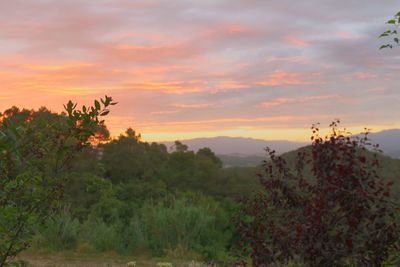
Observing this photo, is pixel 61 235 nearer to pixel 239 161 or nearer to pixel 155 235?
pixel 155 235

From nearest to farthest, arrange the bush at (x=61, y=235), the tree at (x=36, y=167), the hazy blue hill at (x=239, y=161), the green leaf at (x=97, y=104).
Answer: the tree at (x=36, y=167), the green leaf at (x=97, y=104), the bush at (x=61, y=235), the hazy blue hill at (x=239, y=161)

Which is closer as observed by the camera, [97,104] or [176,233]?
[97,104]

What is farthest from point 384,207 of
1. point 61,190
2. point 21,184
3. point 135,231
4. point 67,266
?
point 135,231

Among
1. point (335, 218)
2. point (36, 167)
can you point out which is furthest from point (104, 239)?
point (36, 167)

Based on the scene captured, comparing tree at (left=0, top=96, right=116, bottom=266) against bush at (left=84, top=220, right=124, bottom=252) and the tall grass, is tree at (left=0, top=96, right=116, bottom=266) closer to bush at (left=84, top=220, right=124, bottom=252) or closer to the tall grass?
the tall grass

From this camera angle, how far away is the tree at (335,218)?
5270mm

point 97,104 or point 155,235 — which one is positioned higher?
point 97,104

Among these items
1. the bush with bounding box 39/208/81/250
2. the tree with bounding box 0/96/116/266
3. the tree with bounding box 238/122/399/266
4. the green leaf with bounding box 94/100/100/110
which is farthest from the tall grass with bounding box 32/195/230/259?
the green leaf with bounding box 94/100/100/110

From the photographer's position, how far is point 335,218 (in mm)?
5402

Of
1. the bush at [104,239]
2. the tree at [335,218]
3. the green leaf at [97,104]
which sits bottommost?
the bush at [104,239]

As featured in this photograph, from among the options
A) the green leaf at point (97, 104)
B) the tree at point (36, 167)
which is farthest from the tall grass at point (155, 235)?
the green leaf at point (97, 104)

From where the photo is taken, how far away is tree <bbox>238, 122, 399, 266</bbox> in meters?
5.27

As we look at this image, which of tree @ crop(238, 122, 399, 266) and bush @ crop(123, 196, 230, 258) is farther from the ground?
tree @ crop(238, 122, 399, 266)

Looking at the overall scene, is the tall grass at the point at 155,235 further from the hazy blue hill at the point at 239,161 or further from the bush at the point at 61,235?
the hazy blue hill at the point at 239,161
